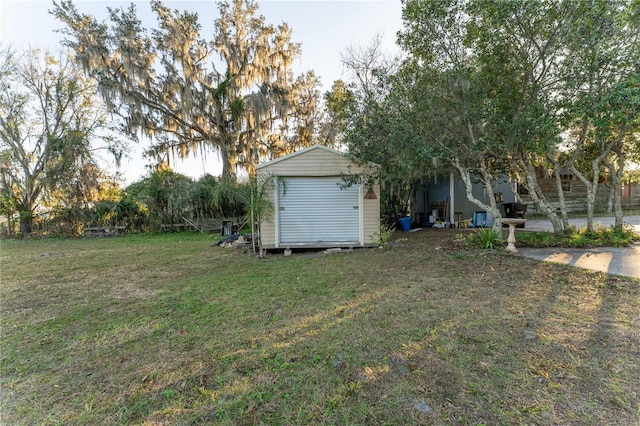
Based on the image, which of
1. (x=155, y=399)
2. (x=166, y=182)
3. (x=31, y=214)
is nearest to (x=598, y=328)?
(x=155, y=399)

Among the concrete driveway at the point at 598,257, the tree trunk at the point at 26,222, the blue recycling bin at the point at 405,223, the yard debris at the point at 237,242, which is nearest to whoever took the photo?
the concrete driveway at the point at 598,257

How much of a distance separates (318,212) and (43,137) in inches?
564

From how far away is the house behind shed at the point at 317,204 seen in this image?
278 inches

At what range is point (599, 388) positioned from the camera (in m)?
1.81

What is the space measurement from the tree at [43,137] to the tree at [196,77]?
1952 mm

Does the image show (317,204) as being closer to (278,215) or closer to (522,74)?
(278,215)

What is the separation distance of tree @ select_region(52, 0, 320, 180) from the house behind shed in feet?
27.8

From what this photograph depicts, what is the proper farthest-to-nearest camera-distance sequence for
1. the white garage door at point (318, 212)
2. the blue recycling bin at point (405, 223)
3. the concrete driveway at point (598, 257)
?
the blue recycling bin at point (405, 223) → the white garage door at point (318, 212) → the concrete driveway at point (598, 257)

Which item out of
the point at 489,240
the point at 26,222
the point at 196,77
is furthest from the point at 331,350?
the point at 26,222

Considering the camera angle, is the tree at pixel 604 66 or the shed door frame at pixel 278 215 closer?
the tree at pixel 604 66

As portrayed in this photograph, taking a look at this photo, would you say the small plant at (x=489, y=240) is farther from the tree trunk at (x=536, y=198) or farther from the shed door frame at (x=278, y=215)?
the shed door frame at (x=278, y=215)

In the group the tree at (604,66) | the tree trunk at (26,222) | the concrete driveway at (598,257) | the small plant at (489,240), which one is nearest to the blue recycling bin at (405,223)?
the small plant at (489,240)

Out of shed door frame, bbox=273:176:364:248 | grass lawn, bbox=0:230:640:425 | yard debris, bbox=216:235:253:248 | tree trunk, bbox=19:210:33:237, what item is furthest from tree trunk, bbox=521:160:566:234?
tree trunk, bbox=19:210:33:237

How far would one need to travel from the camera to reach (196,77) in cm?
1409
